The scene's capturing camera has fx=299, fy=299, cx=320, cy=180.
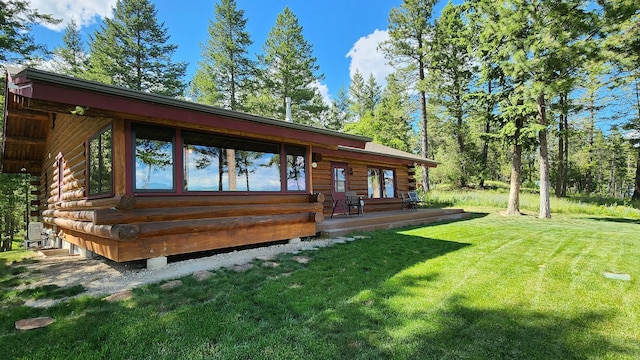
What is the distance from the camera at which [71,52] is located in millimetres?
19891

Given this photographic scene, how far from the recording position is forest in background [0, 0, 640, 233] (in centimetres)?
985

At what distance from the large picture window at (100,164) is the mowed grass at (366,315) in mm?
2301

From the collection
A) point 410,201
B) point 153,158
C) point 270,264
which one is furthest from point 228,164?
point 410,201

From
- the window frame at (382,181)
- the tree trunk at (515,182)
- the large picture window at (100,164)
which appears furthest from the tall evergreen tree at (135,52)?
the tree trunk at (515,182)

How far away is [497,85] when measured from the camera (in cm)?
1257

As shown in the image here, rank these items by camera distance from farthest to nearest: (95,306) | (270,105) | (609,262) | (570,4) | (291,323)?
(270,105)
(570,4)
(609,262)
(95,306)
(291,323)

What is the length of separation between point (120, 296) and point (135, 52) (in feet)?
66.2

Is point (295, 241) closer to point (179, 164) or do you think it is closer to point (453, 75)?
point (179, 164)

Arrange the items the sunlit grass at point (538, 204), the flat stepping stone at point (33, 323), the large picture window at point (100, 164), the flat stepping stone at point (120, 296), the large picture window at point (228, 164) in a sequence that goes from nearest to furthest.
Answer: the flat stepping stone at point (33, 323), the flat stepping stone at point (120, 296), the large picture window at point (100, 164), the large picture window at point (228, 164), the sunlit grass at point (538, 204)

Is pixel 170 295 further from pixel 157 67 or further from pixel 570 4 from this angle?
pixel 157 67

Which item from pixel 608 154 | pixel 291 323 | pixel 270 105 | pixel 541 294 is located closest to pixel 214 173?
pixel 291 323

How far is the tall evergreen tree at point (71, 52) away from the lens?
1928 centimetres

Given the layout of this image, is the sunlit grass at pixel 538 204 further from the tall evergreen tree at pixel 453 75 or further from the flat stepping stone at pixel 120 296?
the flat stepping stone at pixel 120 296

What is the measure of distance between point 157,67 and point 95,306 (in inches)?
795
